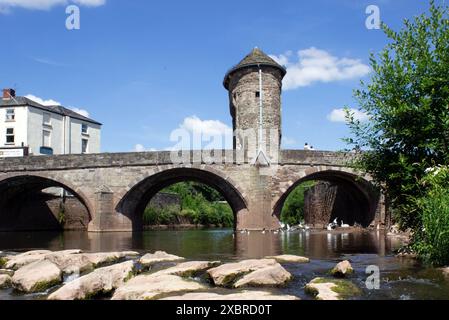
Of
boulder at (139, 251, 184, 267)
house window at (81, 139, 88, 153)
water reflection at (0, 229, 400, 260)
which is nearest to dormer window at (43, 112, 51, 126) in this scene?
house window at (81, 139, 88, 153)

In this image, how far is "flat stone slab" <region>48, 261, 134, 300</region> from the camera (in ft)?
22.0

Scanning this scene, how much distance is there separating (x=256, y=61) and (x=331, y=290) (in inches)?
820

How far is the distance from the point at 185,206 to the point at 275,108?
2123 cm

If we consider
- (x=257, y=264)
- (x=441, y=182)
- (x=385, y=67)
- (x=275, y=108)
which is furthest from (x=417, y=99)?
(x=275, y=108)

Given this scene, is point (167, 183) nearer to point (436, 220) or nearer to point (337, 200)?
point (337, 200)

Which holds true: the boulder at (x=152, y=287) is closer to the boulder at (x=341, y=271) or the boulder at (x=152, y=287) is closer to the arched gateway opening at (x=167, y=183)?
the boulder at (x=341, y=271)

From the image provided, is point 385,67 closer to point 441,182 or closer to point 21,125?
point 441,182

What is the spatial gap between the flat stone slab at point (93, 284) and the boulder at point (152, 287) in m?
0.31

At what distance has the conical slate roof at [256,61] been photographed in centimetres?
2598

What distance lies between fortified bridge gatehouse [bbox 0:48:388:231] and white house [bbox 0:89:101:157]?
34.5 feet

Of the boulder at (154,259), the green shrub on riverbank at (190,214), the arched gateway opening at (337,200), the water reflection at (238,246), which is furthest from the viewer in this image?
the green shrub on riverbank at (190,214)

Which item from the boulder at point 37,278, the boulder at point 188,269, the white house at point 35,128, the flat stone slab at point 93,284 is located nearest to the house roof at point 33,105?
the white house at point 35,128
